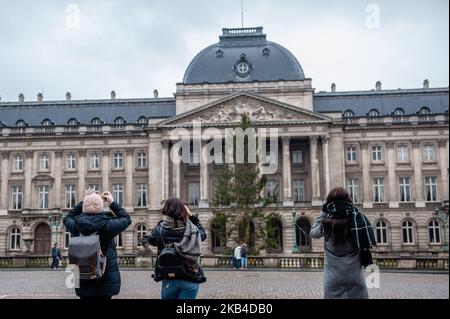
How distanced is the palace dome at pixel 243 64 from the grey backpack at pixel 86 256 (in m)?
54.5

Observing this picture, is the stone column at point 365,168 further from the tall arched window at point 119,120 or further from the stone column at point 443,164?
the tall arched window at point 119,120

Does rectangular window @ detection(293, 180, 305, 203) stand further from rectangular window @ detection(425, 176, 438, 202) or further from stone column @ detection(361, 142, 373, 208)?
rectangular window @ detection(425, 176, 438, 202)

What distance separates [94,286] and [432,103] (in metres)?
61.9

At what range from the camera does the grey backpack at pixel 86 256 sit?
728 centimetres

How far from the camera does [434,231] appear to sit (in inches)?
2325

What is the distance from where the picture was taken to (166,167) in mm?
60312

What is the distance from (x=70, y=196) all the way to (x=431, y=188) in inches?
1499

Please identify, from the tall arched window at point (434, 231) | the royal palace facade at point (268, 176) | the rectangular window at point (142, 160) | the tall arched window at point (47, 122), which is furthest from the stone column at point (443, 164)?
the tall arched window at point (47, 122)

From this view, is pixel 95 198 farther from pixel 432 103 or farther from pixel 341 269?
pixel 432 103

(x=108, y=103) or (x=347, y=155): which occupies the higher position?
(x=108, y=103)

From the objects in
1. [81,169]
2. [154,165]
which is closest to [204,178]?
[154,165]

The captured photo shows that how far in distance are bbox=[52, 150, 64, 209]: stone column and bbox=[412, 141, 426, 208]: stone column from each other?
37.3 meters

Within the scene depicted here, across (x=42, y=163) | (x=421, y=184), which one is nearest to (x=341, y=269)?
(x=421, y=184)

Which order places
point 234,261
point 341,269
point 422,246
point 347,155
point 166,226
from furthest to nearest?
point 347,155, point 422,246, point 234,261, point 166,226, point 341,269
